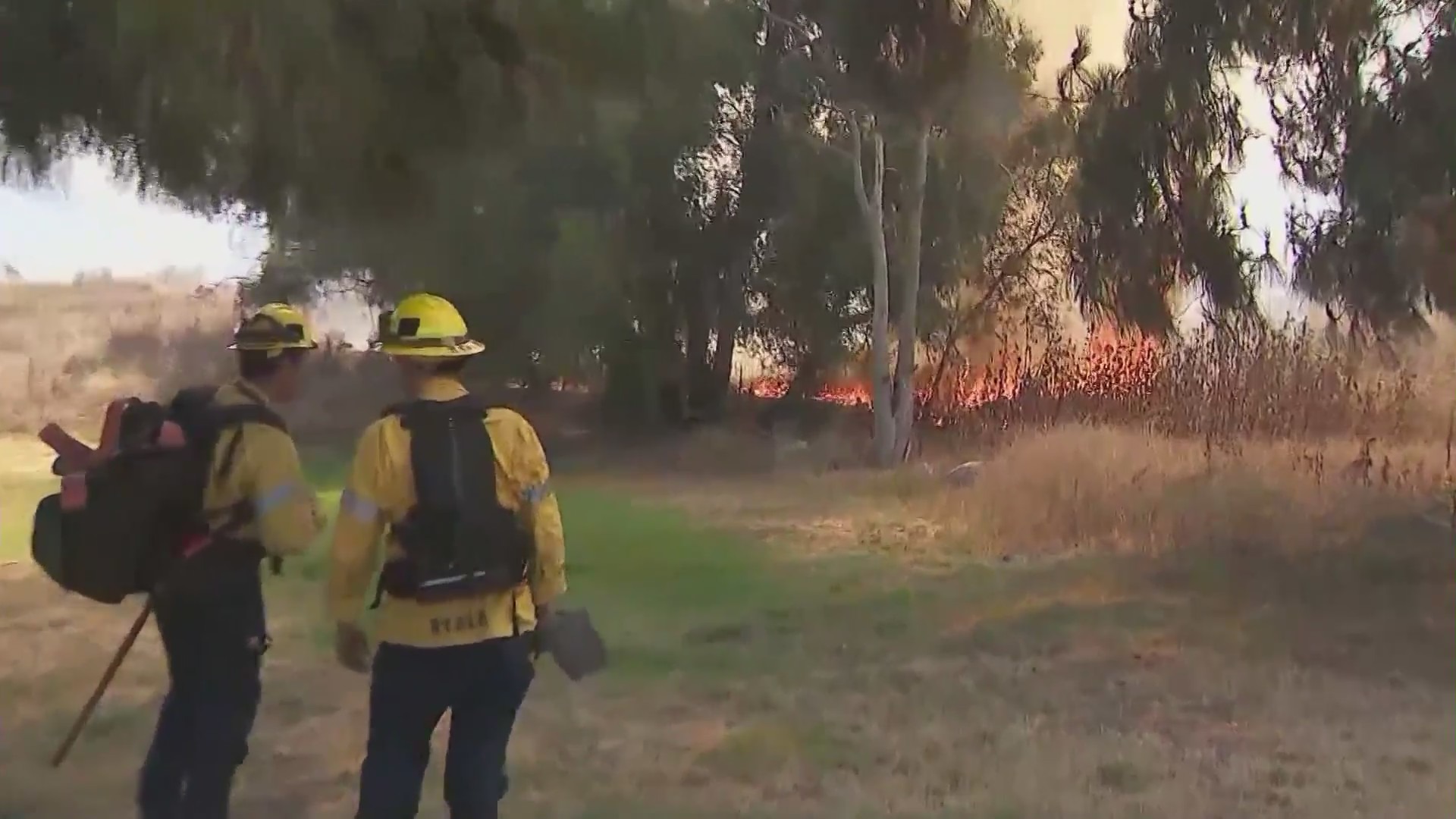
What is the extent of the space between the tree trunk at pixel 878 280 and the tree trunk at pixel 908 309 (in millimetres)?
134

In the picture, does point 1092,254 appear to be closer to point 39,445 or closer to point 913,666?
point 913,666

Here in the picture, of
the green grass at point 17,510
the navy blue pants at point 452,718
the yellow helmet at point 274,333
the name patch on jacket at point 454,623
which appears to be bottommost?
the green grass at point 17,510

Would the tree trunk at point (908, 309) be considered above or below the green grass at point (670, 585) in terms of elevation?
above

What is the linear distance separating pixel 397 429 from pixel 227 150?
232 cm

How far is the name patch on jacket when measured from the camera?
127 inches

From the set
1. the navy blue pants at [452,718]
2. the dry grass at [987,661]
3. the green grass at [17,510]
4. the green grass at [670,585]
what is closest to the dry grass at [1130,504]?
the dry grass at [987,661]

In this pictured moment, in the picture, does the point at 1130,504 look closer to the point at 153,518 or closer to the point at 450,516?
the point at 450,516

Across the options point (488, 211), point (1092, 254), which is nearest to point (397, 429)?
point (1092, 254)

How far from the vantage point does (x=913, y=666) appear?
664 cm

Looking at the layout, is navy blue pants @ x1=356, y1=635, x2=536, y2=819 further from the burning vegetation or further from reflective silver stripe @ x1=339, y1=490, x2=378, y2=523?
the burning vegetation

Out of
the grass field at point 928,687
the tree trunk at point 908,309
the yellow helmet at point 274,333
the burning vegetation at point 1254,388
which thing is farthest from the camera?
the tree trunk at point 908,309

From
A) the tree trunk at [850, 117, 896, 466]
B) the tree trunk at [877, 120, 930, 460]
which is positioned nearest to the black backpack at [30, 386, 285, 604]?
the tree trunk at [850, 117, 896, 466]

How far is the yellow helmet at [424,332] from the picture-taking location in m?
3.28

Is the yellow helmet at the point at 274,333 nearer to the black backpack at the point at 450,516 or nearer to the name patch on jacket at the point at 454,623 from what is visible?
the black backpack at the point at 450,516
